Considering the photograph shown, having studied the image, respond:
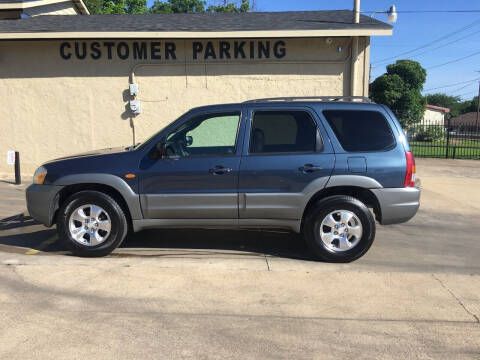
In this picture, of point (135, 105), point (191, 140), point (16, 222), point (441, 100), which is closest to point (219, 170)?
point (191, 140)

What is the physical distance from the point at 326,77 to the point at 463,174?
5.57 m

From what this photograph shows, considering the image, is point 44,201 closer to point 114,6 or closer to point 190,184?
point 190,184

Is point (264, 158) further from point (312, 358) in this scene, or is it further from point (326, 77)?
point (326, 77)

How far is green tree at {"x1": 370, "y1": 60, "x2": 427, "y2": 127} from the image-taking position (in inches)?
1222

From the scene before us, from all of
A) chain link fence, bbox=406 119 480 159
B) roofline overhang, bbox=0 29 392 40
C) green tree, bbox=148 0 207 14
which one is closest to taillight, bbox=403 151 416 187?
roofline overhang, bbox=0 29 392 40

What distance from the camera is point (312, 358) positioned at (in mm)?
2883

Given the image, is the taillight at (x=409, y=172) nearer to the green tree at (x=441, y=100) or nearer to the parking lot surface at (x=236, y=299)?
the parking lot surface at (x=236, y=299)

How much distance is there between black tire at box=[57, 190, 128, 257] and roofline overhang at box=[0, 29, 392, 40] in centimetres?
585

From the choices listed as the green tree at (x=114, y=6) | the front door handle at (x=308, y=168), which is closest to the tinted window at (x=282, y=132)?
the front door handle at (x=308, y=168)

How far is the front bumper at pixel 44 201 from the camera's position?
4.83m

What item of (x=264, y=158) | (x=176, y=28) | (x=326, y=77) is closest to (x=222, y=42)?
(x=176, y=28)

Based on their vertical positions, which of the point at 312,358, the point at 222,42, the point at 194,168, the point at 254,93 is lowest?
the point at 312,358

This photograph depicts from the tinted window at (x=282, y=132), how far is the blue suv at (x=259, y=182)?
1 cm

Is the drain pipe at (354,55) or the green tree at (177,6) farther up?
the green tree at (177,6)
